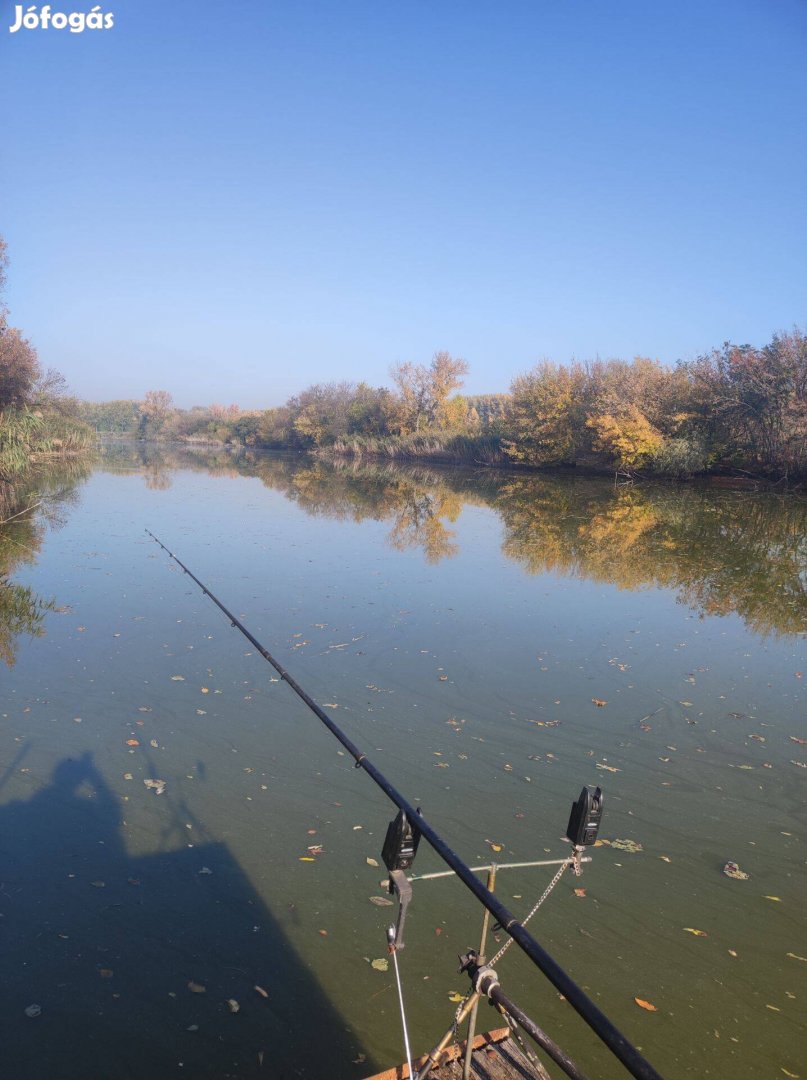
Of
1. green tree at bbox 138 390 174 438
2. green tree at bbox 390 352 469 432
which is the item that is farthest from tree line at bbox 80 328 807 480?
green tree at bbox 138 390 174 438

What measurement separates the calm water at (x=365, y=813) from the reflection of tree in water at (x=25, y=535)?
0.13m

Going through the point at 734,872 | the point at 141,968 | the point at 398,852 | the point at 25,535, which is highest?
the point at 398,852

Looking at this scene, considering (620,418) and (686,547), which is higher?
(620,418)

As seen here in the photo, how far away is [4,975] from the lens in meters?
3.12

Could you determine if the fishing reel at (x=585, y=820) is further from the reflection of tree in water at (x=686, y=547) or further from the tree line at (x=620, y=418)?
the tree line at (x=620, y=418)

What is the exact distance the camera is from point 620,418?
129 feet

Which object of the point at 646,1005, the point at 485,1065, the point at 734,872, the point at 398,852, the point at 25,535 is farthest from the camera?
the point at 25,535

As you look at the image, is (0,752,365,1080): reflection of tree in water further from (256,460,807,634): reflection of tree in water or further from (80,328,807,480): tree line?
(80,328,807,480): tree line

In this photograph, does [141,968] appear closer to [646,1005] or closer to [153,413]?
[646,1005]

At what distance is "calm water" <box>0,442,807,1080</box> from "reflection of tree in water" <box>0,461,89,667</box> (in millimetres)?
128

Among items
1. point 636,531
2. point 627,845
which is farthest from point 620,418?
point 627,845

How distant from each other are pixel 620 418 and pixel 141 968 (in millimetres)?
40209

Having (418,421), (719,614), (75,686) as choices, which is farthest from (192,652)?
(418,421)

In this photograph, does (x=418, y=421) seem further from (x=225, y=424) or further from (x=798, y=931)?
(x=798, y=931)
